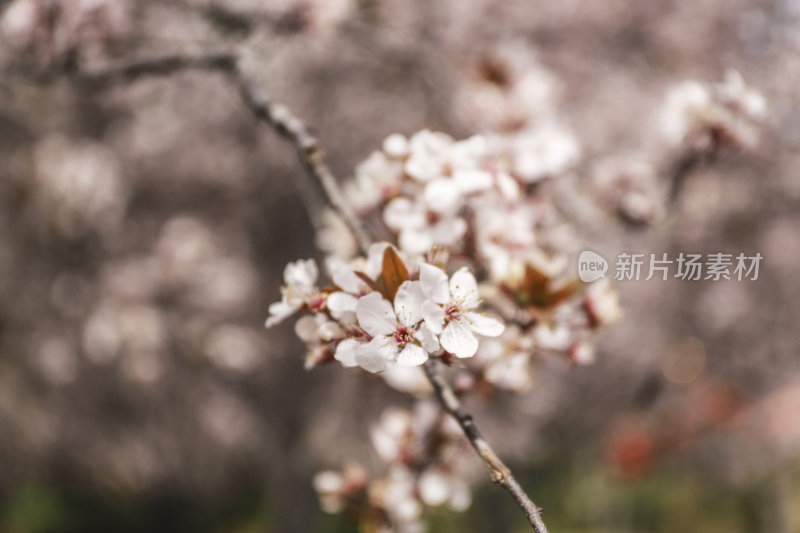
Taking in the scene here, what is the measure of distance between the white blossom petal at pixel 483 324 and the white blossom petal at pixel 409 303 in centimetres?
10

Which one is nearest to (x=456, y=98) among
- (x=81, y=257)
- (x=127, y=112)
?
(x=127, y=112)

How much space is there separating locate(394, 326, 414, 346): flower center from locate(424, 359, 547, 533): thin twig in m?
0.05

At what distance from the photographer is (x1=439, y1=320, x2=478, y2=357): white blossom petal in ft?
2.73

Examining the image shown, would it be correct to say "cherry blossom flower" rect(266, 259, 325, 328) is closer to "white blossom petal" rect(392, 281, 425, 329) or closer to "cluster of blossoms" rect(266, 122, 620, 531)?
"cluster of blossoms" rect(266, 122, 620, 531)

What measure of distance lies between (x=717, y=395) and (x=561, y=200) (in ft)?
18.2

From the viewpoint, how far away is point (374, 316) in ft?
2.80

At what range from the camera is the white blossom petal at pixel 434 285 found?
33.4 inches

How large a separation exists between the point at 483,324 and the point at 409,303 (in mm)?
136

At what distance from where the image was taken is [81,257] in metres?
4.36

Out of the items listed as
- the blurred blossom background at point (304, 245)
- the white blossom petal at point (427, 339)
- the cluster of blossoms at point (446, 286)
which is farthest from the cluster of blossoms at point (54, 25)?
the white blossom petal at point (427, 339)

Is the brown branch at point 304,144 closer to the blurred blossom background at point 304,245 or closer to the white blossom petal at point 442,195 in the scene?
the white blossom petal at point 442,195

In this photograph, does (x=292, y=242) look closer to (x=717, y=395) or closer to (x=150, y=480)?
(x=150, y=480)

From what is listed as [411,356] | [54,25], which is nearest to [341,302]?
[411,356]

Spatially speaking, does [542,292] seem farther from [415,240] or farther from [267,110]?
[267,110]
